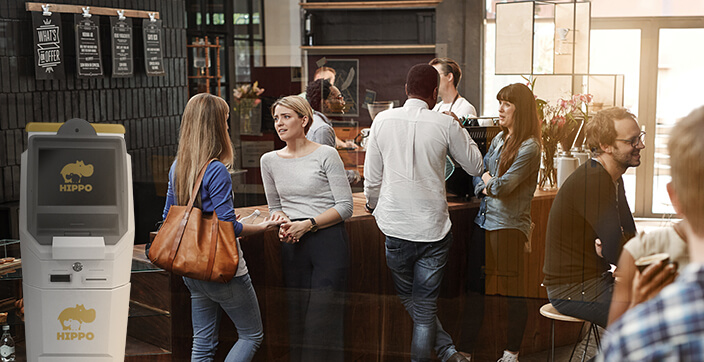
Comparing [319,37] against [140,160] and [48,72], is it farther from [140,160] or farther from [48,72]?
[48,72]

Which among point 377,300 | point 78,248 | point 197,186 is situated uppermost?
point 197,186

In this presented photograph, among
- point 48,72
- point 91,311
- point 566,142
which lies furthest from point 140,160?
point 566,142

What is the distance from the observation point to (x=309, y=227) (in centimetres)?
312

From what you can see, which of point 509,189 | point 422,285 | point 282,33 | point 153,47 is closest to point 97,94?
point 153,47

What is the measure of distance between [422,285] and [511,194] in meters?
0.55

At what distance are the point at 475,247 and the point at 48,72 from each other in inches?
95.1

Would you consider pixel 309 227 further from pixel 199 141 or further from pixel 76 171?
pixel 76 171

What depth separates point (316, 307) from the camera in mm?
3344

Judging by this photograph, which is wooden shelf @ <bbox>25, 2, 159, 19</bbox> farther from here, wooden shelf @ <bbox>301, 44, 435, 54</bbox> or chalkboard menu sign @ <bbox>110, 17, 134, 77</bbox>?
wooden shelf @ <bbox>301, 44, 435, 54</bbox>

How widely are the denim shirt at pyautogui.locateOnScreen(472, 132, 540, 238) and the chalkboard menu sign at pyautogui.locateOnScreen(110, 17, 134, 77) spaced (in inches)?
76.9

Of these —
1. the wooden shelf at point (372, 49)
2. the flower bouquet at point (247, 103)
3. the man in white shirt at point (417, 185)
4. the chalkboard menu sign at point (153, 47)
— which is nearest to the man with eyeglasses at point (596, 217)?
the man in white shirt at point (417, 185)

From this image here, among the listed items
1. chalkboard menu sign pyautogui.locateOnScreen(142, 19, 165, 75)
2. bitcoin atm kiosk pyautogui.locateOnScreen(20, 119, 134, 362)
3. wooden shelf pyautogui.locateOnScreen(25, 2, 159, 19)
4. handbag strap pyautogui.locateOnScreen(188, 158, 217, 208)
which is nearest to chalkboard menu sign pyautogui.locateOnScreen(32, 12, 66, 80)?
wooden shelf pyautogui.locateOnScreen(25, 2, 159, 19)

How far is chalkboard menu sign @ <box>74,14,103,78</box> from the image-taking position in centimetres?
374

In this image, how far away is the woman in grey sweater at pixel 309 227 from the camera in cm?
307
